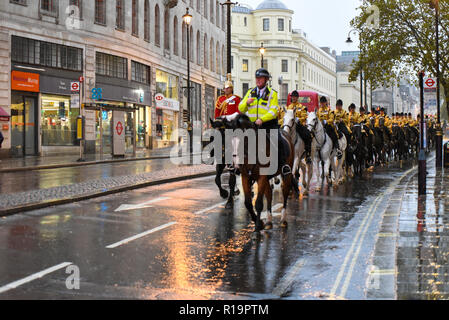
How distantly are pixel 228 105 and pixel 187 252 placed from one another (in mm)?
4589

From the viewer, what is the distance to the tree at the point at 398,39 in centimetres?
3575

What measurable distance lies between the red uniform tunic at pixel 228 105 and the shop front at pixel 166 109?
33669 millimetres

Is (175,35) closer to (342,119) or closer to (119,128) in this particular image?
(119,128)

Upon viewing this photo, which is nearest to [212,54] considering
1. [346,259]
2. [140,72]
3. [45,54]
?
[140,72]

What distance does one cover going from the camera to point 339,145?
55.4 ft

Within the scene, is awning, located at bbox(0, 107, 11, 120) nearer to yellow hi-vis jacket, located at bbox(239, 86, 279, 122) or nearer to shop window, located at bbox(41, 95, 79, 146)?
shop window, located at bbox(41, 95, 79, 146)

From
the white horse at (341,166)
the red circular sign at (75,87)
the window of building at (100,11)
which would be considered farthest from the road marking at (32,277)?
the window of building at (100,11)

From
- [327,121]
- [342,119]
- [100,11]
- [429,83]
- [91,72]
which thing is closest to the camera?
[327,121]

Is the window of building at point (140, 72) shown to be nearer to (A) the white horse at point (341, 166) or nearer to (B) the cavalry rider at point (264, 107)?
(A) the white horse at point (341, 166)

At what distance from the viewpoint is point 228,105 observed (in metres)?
11.5

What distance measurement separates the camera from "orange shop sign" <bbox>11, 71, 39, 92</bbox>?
29719 mm

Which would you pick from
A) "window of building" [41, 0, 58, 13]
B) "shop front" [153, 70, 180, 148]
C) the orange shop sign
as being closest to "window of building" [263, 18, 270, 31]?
"shop front" [153, 70, 180, 148]

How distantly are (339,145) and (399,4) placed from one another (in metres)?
22.6

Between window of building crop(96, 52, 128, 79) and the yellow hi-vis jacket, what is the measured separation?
29558mm
